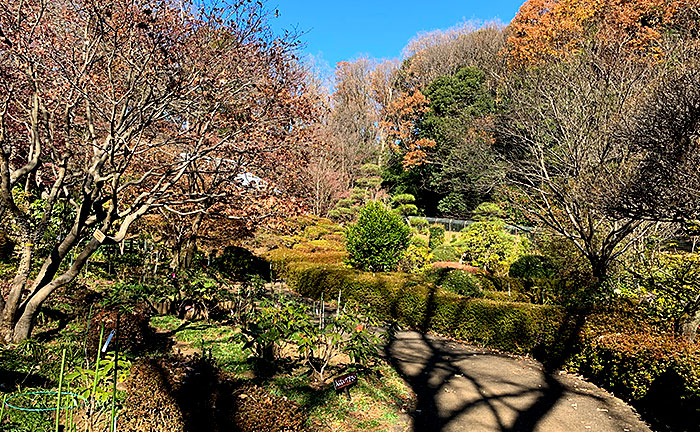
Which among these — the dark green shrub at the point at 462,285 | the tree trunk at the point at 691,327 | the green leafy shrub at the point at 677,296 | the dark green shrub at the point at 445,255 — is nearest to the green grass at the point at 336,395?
the tree trunk at the point at 691,327

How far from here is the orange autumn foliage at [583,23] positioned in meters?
15.2

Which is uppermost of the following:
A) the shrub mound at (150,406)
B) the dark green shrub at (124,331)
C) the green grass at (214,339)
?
the dark green shrub at (124,331)

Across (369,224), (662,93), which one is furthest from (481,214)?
(662,93)

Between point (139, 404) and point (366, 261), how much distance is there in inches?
324

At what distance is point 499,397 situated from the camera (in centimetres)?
511

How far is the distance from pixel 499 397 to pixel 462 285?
4.78m

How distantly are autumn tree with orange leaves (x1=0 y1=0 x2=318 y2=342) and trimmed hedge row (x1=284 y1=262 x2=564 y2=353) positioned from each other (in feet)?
11.3

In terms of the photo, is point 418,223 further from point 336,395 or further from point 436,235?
point 336,395

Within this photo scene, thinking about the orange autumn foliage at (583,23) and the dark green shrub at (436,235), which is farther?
the dark green shrub at (436,235)

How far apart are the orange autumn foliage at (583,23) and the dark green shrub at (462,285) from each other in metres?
7.29

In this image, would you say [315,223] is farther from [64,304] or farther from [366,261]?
[64,304]

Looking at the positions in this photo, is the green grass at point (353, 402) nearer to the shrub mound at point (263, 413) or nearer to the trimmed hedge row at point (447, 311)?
the shrub mound at point (263, 413)

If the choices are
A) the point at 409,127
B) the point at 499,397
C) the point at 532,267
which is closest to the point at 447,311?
the point at 499,397

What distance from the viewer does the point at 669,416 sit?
452 cm
